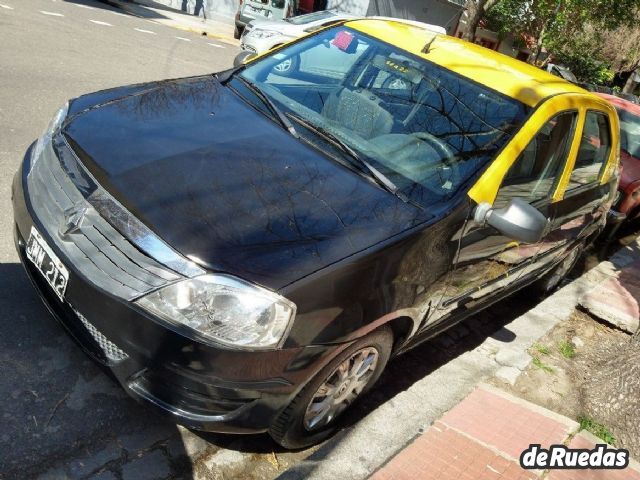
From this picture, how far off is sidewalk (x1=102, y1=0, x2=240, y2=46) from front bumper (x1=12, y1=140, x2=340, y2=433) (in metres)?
15.6

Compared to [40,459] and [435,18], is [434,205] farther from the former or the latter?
[435,18]

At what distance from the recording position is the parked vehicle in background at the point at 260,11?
17.8 metres

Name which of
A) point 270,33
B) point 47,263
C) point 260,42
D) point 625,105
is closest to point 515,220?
point 47,263

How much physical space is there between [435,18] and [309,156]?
96.6ft

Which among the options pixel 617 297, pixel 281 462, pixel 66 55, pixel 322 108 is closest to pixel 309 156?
pixel 322 108

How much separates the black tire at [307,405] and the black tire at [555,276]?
2824mm

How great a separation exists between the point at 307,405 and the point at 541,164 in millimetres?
2067

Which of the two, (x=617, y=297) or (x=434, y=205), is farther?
(x=617, y=297)

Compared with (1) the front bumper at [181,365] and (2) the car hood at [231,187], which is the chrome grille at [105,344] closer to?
(1) the front bumper at [181,365]

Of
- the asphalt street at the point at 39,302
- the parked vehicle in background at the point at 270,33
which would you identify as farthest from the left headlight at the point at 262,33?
the asphalt street at the point at 39,302

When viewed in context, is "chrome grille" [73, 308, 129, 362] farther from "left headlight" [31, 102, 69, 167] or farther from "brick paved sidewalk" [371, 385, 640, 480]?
"brick paved sidewalk" [371, 385, 640, 480]

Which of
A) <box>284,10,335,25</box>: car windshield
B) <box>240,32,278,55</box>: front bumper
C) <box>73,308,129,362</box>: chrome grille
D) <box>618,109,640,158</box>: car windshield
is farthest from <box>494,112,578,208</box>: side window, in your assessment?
<box>284,10,335,25</box>: car windshield

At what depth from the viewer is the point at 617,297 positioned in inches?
218

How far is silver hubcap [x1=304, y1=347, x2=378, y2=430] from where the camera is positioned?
2693 mm
